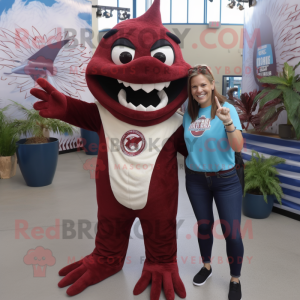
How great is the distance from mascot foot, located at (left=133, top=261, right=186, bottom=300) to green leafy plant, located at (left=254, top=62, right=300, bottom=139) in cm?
178

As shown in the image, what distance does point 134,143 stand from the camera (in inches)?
71.0

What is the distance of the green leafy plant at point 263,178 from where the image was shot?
2998 millimetres

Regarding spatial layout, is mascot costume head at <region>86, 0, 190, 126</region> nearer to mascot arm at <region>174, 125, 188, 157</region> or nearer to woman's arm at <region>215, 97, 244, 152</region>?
mascot arm at <region>174, 125, 188, 157</region>

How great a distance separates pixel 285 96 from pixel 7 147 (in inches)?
147

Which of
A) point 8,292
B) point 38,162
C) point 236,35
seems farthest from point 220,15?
point 8,292

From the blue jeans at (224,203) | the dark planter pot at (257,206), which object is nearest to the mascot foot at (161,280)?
the blue jeans at (224,203)

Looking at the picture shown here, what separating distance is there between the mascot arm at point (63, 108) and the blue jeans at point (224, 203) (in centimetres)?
68

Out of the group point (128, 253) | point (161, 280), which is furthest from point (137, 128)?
point (128, 253)

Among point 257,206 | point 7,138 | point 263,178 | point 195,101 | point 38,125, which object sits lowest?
point 257,206

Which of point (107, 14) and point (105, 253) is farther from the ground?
point (107, 14)

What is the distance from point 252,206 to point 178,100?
5.69 feet

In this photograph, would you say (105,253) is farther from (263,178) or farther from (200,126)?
(263,178)

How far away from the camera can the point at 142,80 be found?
1.69 m

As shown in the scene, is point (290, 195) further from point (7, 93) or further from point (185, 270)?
point (7, 93)
